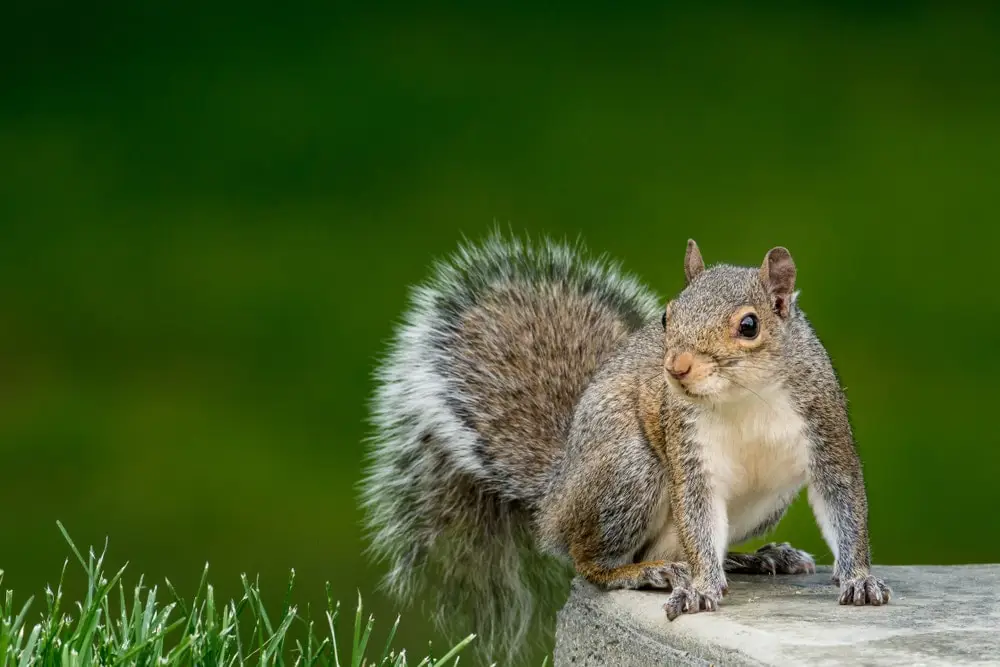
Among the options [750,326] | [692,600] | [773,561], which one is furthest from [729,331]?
[773,561]

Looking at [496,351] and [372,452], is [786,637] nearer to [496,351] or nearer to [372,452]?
[496,351]

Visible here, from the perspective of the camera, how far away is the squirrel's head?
7.22ft

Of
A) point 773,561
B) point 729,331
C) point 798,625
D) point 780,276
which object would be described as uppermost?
point 780,276

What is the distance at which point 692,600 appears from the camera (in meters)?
2.35

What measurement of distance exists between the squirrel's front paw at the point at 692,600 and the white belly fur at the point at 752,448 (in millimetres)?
83

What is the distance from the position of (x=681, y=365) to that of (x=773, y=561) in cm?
80

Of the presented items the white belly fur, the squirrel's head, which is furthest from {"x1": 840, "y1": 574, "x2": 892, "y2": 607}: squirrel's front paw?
the squirrel's head

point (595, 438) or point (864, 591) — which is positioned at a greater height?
point (595, 438)

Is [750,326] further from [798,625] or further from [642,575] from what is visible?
[642,575]

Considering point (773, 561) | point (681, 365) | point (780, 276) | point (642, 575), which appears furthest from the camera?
point (773, 561)

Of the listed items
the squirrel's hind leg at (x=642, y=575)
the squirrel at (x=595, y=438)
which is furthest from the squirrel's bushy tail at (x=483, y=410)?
the squirrel's hind leg at (x=642, y=575)

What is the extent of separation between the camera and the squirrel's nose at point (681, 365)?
2180mm

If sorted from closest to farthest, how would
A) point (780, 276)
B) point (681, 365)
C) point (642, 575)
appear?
point (681, 365) → point (780, 276) → point (642, 575)

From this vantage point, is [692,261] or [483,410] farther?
[483,410]
